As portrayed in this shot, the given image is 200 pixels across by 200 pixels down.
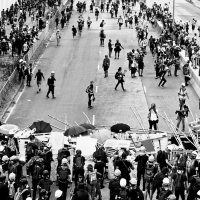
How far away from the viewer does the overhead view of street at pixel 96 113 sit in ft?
62.6

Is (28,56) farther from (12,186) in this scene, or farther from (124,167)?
(12,186)

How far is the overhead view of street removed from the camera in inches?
751

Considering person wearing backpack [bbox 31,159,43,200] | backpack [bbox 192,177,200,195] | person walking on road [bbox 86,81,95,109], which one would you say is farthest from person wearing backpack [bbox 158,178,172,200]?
person walking on road [bbox 86,81,95,109]

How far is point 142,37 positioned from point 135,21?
11460 mm

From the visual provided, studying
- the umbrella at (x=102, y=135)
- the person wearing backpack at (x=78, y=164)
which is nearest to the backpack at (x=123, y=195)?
the person wearing backpack at (x=78, y=164)

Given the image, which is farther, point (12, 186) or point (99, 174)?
point (99, 174)

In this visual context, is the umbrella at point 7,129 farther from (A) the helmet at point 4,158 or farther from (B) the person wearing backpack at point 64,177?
(B) the person wearing backpack at point 64,177

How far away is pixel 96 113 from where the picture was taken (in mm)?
31875

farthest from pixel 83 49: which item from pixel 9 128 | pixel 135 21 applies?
pixel 9 128

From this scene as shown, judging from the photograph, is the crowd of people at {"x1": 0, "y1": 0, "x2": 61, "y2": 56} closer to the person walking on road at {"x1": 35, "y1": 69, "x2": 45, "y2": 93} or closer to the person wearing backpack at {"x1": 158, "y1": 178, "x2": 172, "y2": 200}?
the person walking on road at {"x1": 35, "y1": 69, "x2": 45, "y2": 93}

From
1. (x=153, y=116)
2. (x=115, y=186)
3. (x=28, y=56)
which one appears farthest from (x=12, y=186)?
(x=28, y=56)

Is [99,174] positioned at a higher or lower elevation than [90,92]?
higher

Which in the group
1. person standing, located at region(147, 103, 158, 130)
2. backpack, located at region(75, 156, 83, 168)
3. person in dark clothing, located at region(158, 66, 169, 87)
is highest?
backpack, located at region(75, 156, 83, 168)

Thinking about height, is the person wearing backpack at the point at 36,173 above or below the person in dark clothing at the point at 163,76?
above
